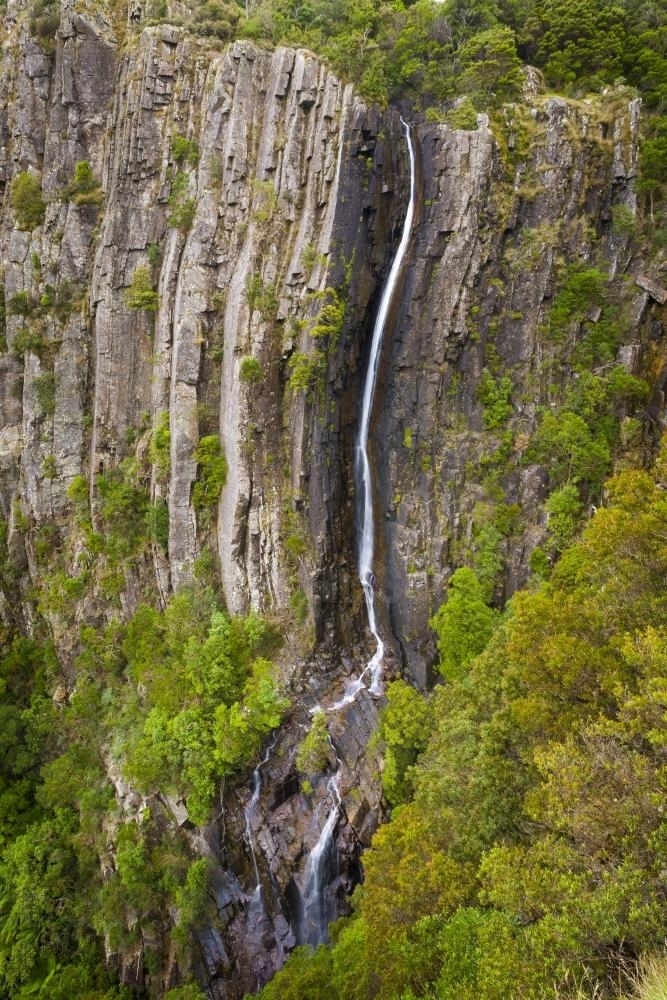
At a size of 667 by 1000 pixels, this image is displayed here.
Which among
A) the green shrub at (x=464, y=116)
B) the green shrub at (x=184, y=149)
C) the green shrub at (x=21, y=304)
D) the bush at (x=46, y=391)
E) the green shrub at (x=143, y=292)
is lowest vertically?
the bush at (x=46, y=391)

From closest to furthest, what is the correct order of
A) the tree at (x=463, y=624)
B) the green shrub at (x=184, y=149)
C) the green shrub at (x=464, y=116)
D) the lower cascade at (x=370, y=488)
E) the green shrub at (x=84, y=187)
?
the tree at (x=463, y=624) → the lower cascade at (x=370, y=488) → the green shrub at (x=464, y=116) → the green shrub at (x=184, y=149) → the green shrub at (x=84, y=187)

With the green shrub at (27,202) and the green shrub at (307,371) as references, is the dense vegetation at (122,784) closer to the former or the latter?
the green shrub at (307,371)

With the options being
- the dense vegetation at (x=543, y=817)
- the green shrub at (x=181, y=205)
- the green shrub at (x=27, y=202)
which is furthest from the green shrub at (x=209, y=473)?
the green shrub at (x=27, y=202)

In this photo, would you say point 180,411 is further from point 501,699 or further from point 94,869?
point 94,869

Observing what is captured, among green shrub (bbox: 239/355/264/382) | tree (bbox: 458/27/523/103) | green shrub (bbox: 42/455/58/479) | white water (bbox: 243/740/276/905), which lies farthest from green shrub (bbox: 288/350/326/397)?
white water (bbox: 243/740/276/905)

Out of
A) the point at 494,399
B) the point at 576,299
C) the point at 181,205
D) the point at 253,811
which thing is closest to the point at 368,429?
the point at 494,399

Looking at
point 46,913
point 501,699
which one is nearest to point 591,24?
point 501,699

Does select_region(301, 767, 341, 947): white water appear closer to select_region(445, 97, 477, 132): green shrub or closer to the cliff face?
the cliff face
